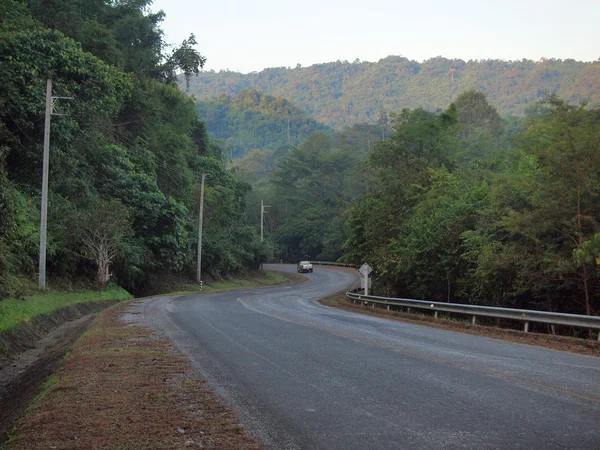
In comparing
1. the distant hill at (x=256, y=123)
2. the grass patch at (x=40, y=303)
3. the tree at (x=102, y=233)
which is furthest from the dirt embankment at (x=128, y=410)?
the distant hill at (x=256, y=123)

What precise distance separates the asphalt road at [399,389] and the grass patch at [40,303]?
5.32 metres

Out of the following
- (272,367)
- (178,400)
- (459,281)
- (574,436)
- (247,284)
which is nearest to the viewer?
(574,436)

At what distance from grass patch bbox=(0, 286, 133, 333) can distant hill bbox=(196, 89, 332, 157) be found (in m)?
145

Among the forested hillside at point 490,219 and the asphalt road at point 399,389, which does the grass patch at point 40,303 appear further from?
the forested hillside at point 490,219

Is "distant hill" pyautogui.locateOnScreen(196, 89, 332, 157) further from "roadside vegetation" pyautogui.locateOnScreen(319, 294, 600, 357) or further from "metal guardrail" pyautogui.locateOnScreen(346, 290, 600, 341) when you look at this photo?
"roadside vegetation" pyautogui.locateOnScreen(319, 294, 600, 357)

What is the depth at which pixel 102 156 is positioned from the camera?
40406 millimetres

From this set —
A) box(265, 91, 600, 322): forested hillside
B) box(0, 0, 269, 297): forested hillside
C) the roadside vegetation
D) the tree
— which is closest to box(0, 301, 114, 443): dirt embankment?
→ box(0, 0, 269, 297): forested hillside

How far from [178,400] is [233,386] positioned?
1.15m

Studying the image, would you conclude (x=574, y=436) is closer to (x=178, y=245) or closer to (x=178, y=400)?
(x=178, y=400)

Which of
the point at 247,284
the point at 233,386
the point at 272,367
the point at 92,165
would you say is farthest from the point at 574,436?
the point at 247,284

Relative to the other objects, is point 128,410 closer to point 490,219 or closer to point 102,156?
point 490,219

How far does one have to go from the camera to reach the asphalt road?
6195 millimetres

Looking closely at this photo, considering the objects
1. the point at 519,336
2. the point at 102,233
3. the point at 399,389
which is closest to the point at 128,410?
the point at 399,389

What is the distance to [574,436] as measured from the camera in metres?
6.11
